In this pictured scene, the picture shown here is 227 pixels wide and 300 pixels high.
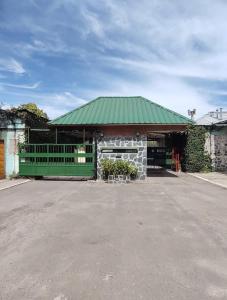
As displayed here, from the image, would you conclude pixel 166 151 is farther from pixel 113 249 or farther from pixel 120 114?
pixel 113 249

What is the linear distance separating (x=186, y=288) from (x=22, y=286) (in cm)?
219

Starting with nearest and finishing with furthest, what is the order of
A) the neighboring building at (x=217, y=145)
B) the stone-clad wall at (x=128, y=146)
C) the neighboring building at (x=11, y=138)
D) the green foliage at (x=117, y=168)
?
the green foliage at (x=117, y=168)
the stone-clad wall at (x=128, y=146)
the neighboring building at (x=11, y=138)
the neighboring building at (x=217, y=145)

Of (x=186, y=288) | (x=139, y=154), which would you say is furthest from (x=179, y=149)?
(x=186, y=288)

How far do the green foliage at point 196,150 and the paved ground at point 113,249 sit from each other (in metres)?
11.4

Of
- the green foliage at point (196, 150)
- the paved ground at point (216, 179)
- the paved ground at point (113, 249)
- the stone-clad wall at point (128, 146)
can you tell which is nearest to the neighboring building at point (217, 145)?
the green foliage at point (196, 150)

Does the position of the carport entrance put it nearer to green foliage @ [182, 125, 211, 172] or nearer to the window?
green foliage @ [182, 125, 211, 172]

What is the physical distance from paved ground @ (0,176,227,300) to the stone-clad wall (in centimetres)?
708

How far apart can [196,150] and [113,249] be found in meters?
17.3

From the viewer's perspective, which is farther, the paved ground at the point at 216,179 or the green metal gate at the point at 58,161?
the green metal gate at the point at 58,161

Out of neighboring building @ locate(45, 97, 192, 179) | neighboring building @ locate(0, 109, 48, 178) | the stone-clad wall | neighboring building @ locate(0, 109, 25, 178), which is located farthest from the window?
neighboring building @ locate(0, 109, 25, 178)

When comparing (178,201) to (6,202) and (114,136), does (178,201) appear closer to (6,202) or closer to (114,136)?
(6,202)

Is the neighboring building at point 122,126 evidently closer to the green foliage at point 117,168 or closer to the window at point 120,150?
the window at point 120,150

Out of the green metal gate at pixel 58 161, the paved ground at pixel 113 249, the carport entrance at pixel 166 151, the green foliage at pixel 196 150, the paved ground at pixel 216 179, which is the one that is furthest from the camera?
the carport entrance at pixel 166 151

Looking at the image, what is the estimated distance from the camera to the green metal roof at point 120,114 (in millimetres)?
18156
